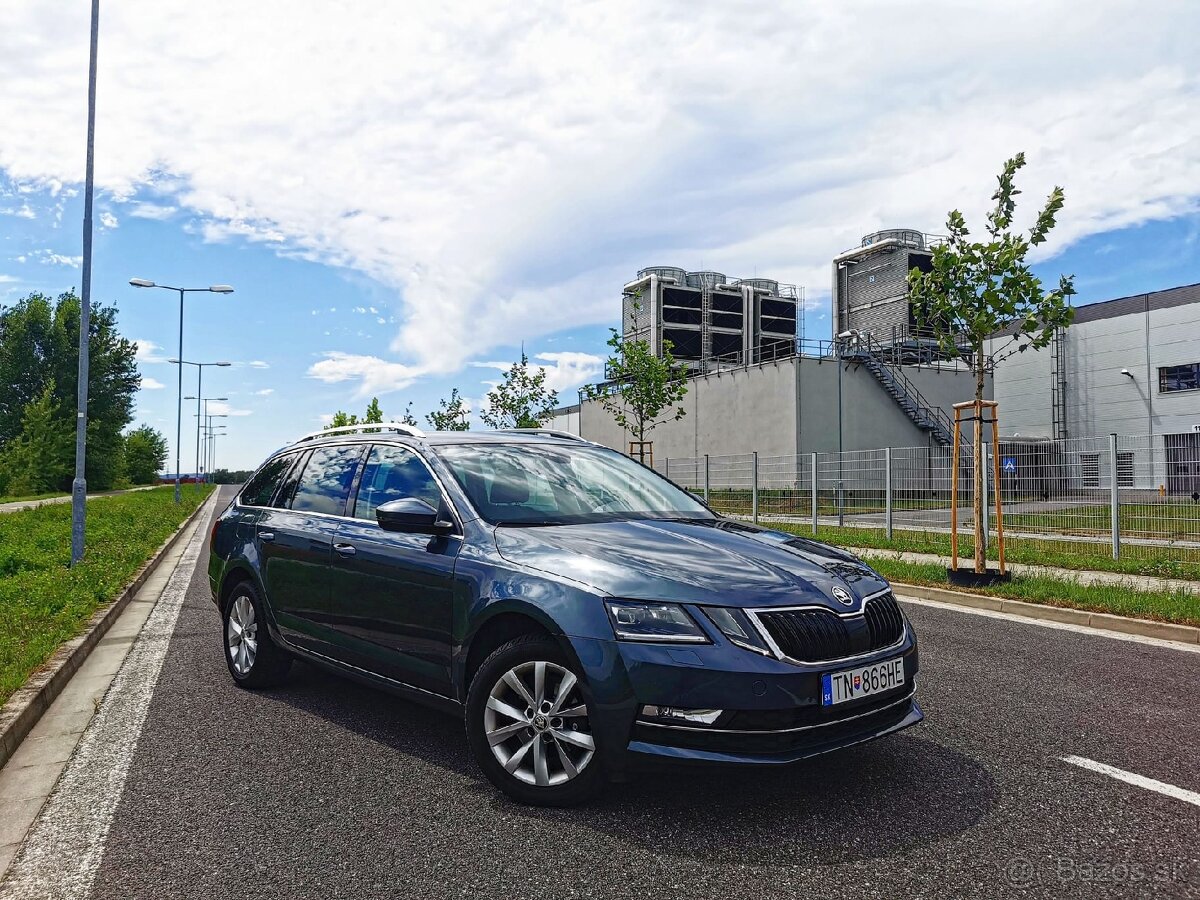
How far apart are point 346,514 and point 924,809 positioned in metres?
3.19

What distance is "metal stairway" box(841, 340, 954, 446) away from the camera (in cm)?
4000

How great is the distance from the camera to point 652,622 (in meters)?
3.29

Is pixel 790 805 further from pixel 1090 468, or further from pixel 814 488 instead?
pixel 814 488

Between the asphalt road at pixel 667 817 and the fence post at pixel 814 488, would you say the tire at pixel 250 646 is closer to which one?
the asphalt road at pixel 667 817

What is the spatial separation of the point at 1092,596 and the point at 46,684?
877 cm

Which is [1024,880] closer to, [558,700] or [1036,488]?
[558,700]

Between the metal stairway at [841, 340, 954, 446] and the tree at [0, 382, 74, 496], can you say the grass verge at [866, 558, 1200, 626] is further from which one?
the tree at [0, 382, 74, 496]

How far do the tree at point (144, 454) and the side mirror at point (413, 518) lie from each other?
89852mm

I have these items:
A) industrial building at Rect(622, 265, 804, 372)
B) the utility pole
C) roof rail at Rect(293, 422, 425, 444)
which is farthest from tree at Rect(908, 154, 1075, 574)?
industrial building at Rect(622, 265, 804, 372)

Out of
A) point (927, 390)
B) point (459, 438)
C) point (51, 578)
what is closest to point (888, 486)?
point (459, 438)

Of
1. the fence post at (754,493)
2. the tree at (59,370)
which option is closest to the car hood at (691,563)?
the fence post at (754,493)

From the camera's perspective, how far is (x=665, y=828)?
10.8 feet

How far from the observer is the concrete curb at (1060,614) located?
24.6ft

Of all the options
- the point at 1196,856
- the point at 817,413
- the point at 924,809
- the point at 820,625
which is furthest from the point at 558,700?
the point at 817,413
